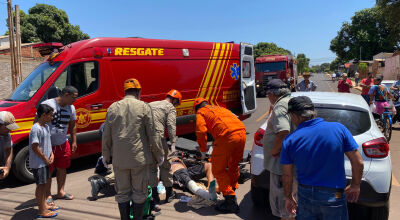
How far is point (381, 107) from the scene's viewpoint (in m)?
8.02

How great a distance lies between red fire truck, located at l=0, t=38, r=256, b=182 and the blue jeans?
15.2ft

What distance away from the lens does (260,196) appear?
13.2 feet

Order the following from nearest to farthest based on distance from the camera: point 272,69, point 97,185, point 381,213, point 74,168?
point 381,213, point 97,185, point 74,168, point 272,69

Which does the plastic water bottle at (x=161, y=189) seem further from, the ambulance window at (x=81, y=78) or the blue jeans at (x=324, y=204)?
the blue jeans at (x=324, y=204)

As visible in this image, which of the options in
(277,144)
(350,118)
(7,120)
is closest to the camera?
(277,144)

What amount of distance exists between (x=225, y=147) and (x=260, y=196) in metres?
0.83

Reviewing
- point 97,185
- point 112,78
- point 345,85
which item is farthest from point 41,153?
point 345,85

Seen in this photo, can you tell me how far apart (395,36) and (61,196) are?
105 ft

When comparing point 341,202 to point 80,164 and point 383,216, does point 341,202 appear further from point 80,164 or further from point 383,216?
point 80,164

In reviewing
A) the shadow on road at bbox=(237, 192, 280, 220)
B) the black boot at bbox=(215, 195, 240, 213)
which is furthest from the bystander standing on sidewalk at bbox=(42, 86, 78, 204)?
the shadow on road at bbox=(237, 192, 280, 220)

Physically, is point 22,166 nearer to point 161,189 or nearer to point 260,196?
point 161,189

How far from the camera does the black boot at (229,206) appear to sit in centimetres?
394

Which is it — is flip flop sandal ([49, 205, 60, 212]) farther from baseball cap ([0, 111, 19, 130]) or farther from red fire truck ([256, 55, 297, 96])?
red fire truck ([256, 55, 297, 96])

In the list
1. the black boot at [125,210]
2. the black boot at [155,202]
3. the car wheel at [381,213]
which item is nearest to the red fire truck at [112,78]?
the black boot at [155,202]
